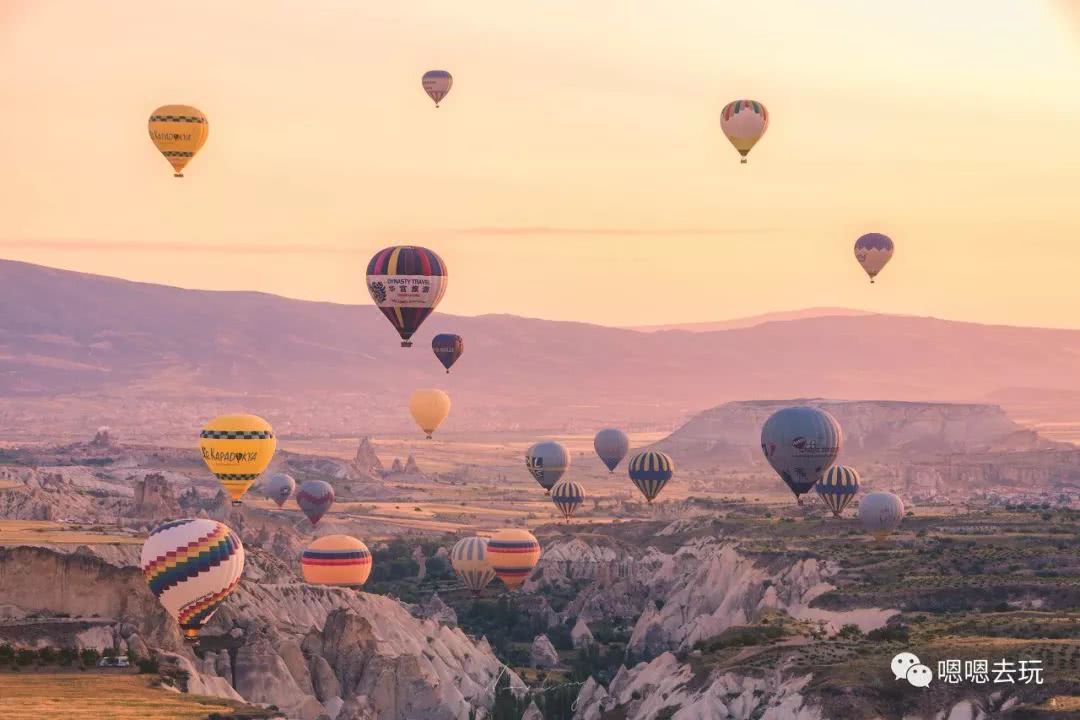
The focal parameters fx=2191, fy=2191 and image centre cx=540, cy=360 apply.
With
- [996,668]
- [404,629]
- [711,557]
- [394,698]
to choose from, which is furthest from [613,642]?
[996,668]

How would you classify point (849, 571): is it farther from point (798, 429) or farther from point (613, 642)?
point (613, 642)

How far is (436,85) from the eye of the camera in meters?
164

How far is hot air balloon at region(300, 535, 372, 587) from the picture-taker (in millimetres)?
129000

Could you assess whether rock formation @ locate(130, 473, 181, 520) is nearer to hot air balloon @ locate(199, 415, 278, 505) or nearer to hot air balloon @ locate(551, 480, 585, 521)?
hot air balloon @ locate(551, 480, 585, 521)

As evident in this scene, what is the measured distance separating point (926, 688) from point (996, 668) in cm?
329

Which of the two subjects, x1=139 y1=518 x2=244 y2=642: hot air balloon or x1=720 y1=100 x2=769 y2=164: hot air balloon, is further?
x1=720 y1=100 x2=769 y2=164: hot air balloon

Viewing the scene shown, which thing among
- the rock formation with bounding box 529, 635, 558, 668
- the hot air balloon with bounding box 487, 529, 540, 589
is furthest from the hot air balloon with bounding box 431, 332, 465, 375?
the rock formation with bounding box 529, 635, 558, 668

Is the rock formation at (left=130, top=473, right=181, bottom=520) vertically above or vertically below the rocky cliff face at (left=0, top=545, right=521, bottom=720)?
above

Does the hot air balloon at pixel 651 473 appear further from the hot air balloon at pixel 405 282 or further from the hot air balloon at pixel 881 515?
the hot air balloon at pixel 405 282

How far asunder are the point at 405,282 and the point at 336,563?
57.6ft

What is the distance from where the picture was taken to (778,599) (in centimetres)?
12781

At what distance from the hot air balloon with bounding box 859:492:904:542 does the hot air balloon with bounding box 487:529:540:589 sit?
75.0 ft

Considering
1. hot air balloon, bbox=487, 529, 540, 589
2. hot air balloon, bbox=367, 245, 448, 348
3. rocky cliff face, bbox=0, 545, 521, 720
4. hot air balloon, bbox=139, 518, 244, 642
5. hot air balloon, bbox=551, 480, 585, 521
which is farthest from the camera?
hot air balloon, bbox=551, 480, 585, 521

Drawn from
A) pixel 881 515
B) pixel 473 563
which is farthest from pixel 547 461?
pixel 881 515
